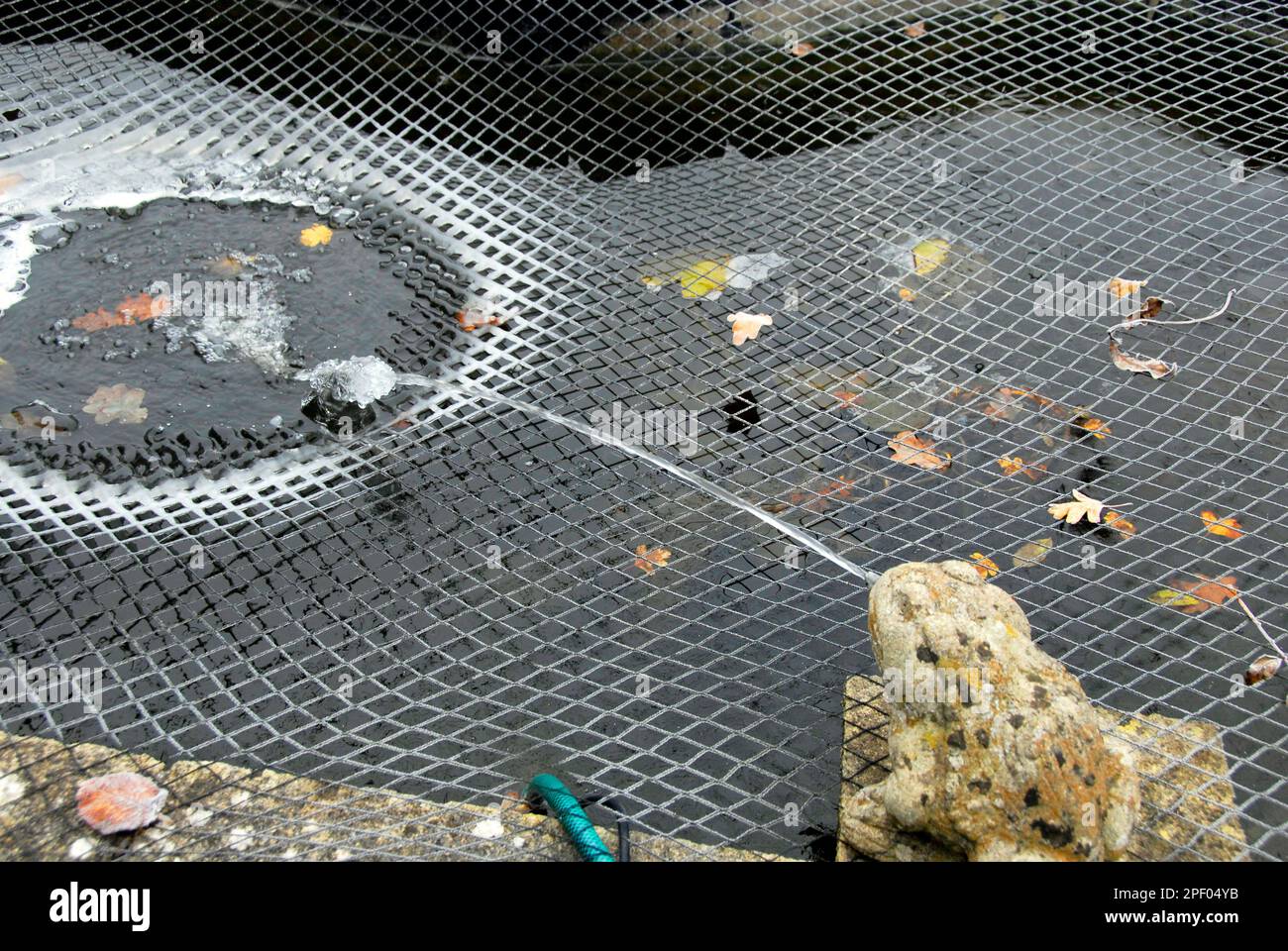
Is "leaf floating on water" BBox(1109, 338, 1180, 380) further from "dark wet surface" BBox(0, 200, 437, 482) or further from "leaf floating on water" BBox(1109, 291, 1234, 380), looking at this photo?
"dark wet surface" BBox(0, 200, 437, 482)

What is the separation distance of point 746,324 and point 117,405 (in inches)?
114

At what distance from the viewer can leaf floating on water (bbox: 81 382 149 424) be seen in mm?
4945

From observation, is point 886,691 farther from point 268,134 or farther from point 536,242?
point 268,134

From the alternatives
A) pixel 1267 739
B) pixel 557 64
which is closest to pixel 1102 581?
pixel 1267 739

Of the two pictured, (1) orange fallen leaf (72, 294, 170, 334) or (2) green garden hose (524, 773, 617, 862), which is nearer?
(2) green garden hose (524, 773, 617, 862)

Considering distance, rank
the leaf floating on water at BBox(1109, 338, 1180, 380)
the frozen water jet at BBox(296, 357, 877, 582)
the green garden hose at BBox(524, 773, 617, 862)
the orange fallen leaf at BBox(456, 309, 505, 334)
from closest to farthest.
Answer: the green garden hose at BBox(524, 773, 617, 862) → the frozen water jet at BBox(296, 357, 877, 582) → the leaf floating on water at BBox(1109, 338, 1180, 380) → the orange fallen leaf at BBox(456, 309, 505, 334)

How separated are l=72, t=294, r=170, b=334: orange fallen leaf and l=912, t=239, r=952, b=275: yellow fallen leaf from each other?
12.2 feet

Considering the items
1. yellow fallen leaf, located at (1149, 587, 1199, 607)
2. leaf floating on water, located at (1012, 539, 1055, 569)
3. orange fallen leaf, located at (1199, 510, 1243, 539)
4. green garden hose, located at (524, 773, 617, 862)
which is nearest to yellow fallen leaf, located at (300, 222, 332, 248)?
green garden hose, located at (524, 773, 617, 862)

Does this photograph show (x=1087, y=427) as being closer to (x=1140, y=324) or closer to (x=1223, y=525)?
(x=1223, y=525)

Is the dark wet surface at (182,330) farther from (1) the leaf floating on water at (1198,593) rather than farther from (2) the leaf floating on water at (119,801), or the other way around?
(1) the leaf floating on water at (1198,593)

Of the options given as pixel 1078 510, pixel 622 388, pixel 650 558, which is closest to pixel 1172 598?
pixel 1078 510

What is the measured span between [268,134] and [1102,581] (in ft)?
16.4

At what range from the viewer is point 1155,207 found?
19.9 ft

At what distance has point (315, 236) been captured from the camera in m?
5.86
